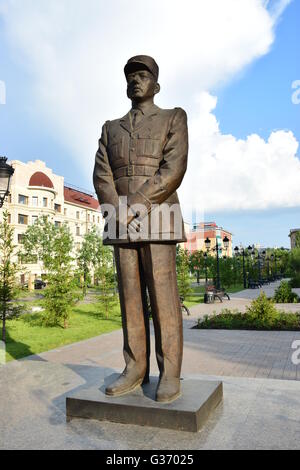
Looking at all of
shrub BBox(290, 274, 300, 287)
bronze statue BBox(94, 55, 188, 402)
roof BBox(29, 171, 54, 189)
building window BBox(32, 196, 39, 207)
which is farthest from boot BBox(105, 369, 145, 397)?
roof BBox(29, 171, 54, 189)

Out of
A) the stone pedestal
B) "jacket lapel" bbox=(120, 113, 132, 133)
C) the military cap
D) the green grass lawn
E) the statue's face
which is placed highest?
the military cap

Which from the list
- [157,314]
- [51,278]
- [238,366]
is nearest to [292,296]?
[51,278]

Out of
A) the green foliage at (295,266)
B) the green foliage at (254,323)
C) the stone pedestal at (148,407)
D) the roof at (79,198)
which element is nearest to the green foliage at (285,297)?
the green foliage at (254,323)

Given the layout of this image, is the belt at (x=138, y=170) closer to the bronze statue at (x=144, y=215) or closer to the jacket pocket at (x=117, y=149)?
the bronze statue at (x=144, y=215)

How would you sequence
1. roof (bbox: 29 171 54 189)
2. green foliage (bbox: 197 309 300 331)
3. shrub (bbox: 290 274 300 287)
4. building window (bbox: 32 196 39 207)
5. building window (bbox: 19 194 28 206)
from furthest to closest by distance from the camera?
roof (bbox: 29 171 54 189)
building window (bbox: 32 196 39 207)
building window (bbox: 19 194 28 206)
shrub (bbox: 290 274 300 287)
green foliage (bbox: 197 309 300 331)

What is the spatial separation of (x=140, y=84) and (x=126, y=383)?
122 inches

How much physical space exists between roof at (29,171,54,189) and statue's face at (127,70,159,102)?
131 ft

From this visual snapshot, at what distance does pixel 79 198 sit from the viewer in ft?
169

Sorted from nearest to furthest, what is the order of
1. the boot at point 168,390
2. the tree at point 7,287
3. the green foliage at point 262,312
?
the boot at point 168,390, the tree at point 7,287, the green foliage at point 262,312

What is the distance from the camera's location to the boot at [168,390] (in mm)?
3400

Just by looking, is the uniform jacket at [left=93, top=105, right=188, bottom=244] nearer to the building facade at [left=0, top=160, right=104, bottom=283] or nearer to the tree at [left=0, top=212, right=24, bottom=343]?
the tree at [left=0, top=212, right=24, bottom=343]

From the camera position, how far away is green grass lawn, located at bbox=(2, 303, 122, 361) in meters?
9.09

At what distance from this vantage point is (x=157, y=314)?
12.3ft
